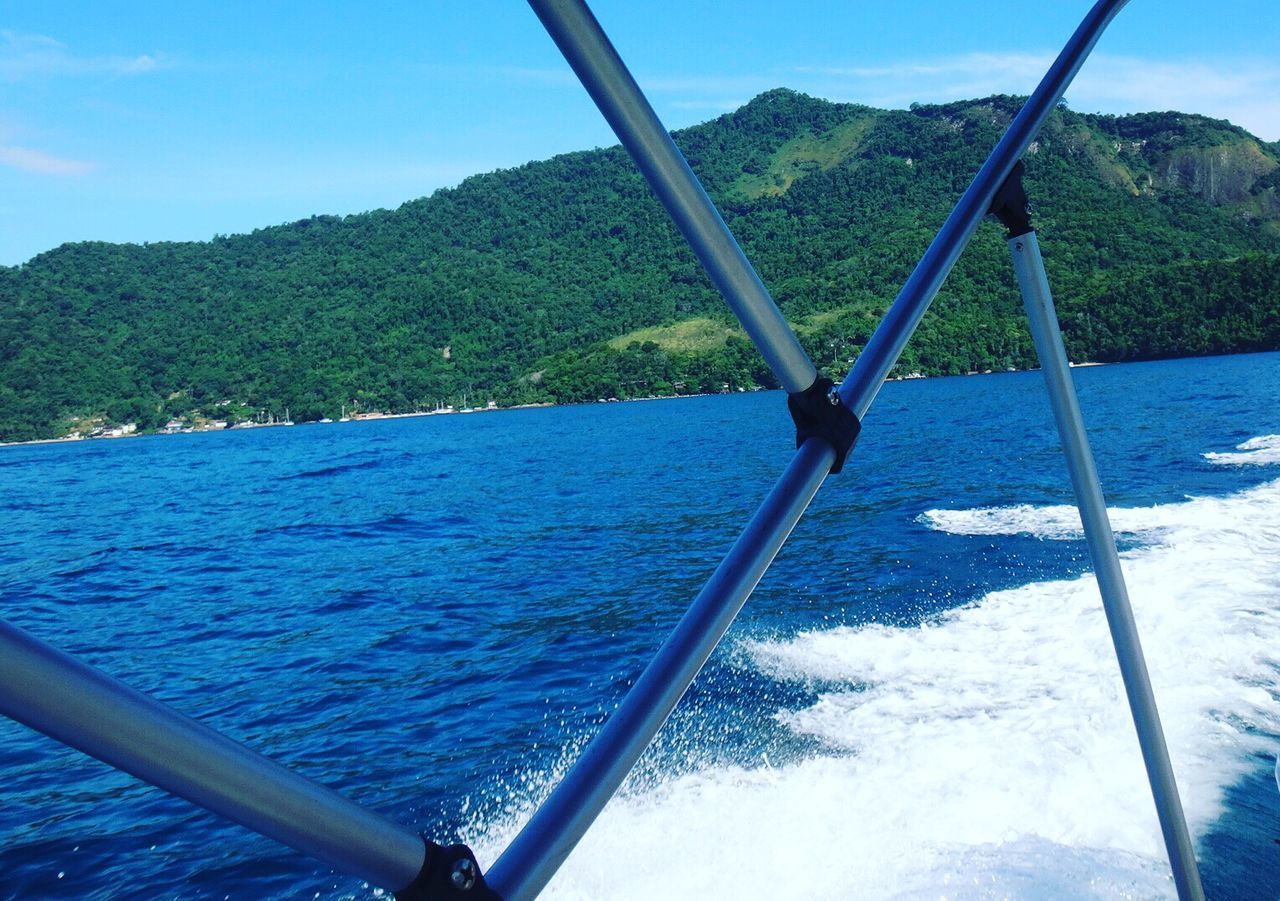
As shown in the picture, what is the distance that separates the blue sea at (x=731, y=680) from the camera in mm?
6570

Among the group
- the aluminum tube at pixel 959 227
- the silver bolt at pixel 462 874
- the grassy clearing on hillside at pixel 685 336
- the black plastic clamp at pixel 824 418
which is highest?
the aluminum tube at pixel 959 227

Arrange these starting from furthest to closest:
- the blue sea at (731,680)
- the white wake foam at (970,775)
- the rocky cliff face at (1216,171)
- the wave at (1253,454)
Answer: the rocky cliff face at (1216,171)
the wave at (1253,454)
the blue sea at (731,680)
the white wake foam at (970,775)

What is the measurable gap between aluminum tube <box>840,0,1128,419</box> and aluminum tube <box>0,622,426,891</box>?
58 centimetres

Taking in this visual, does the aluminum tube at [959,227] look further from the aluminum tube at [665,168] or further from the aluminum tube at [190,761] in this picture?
the aluminum tube at [190,761]

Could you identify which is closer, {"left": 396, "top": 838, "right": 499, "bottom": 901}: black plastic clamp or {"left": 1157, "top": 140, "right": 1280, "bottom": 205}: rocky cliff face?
{"left": 396, "top": 838, "right": 499, "bottom": 901}: black plastic clamp

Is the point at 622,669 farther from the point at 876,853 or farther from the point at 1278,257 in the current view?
the point at 1278,257

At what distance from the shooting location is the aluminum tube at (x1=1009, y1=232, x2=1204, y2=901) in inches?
50.8

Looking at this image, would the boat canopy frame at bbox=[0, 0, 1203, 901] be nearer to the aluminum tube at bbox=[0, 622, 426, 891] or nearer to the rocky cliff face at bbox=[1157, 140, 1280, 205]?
the aluminum tube at bbox=[0, 622, 426, 891]

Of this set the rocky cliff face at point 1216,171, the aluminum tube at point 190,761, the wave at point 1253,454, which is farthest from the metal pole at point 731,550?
the rocky cliff face at point 1216,171

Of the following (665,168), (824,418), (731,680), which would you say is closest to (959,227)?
(824,418)

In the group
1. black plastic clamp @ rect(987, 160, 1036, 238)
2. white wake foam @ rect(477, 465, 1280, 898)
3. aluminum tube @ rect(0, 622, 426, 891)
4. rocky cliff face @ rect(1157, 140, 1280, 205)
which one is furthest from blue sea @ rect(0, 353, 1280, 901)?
rocky cliff face @ rect(1157, 140, 1280, 205)

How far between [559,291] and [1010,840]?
115221 mm

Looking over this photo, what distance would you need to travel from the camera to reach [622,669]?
11.6 metres

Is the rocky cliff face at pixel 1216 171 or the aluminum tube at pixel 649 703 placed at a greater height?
the rocky cliff face at pixel 1216 171
